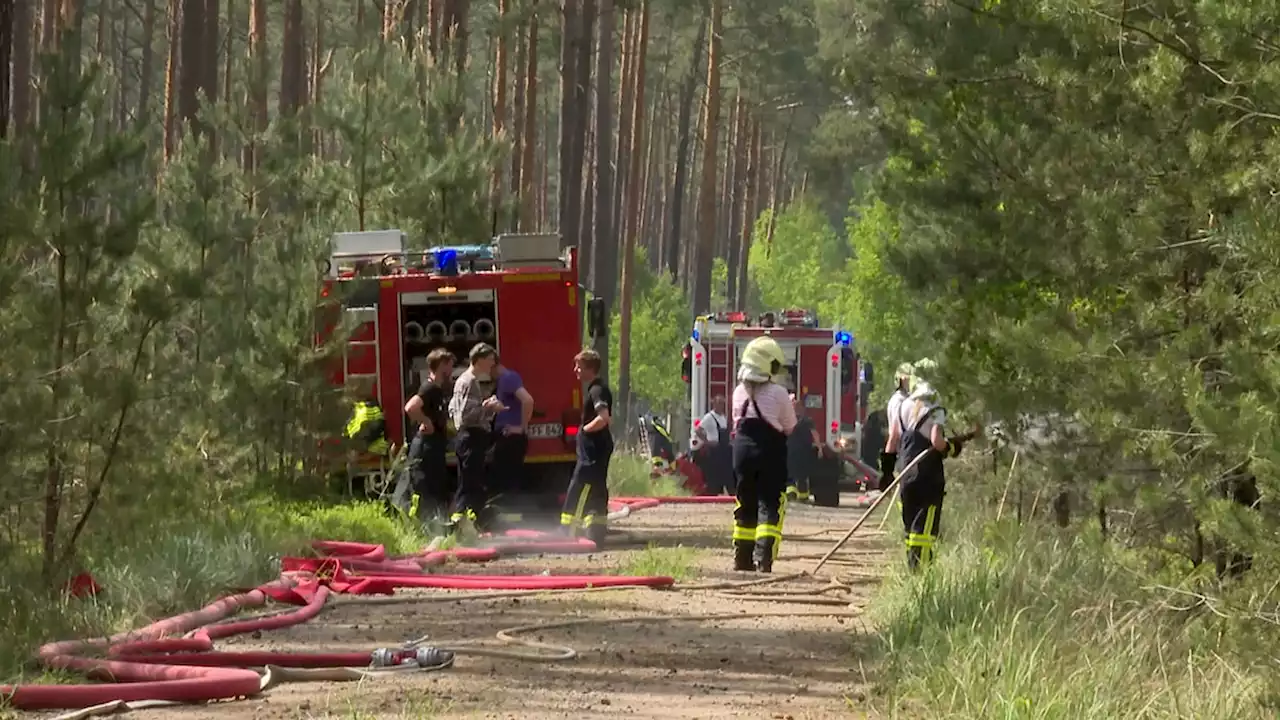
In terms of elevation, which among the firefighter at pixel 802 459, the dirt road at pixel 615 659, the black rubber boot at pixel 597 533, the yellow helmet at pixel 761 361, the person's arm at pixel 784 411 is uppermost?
the yellow helmet at pixel 761 361

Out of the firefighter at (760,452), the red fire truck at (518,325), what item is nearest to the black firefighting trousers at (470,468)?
the red fire truck at (518,325)

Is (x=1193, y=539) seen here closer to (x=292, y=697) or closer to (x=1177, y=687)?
(x=1177, y=687)

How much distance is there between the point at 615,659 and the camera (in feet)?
29.4

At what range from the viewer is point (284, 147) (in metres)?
20.9

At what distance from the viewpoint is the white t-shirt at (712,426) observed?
90.1 ft

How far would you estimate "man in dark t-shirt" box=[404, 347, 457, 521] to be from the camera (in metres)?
15.3

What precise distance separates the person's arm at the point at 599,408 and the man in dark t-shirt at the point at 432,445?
1.13 meters

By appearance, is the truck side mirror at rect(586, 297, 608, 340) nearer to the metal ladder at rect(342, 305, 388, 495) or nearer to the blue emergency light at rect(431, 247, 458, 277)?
the blue emergency light at rect(431, 247, 458, 277)

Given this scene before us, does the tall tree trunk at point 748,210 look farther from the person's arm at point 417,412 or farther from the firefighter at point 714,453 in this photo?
the person's arm at point 417,412

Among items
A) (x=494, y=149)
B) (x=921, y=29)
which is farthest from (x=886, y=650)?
(x=494, y=149)

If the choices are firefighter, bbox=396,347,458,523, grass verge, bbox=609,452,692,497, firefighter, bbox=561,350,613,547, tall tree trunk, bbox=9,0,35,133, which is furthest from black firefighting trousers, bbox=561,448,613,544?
tall tree trunk, bbox=9,0,35,133

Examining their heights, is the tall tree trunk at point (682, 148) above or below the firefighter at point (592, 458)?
above

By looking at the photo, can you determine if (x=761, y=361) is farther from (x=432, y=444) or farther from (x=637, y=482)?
(x=637, y=482)

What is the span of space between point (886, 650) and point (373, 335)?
914cm
